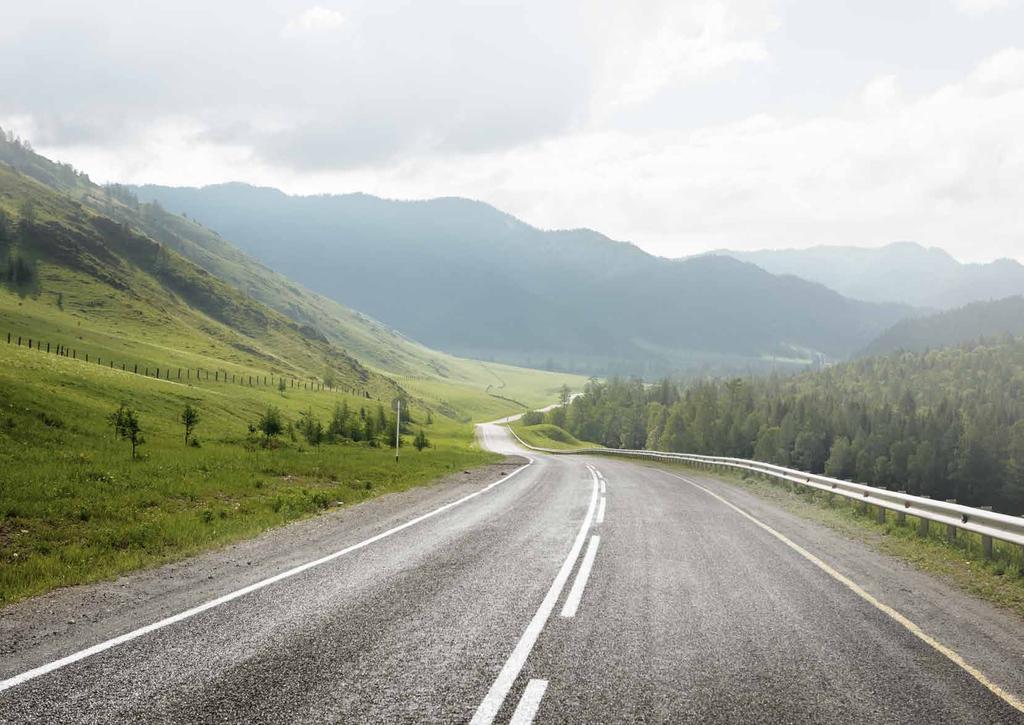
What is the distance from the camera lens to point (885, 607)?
28.6 feet

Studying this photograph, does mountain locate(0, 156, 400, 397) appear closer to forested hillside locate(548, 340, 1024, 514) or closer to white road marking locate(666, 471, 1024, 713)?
forested hillside locate(548, 340, 1024, 514)

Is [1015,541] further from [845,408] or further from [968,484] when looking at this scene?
[845,408]

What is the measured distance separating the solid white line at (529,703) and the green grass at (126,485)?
314 inches

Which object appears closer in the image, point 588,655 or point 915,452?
point 588,655

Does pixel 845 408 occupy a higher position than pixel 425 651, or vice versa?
pixel 845 408

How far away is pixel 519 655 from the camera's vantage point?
252 inches

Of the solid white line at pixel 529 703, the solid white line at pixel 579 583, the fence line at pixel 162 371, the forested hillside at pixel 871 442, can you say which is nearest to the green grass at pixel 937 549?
the solid white line at pixel 579 583

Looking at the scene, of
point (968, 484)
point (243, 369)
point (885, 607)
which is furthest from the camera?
point (968, 484)

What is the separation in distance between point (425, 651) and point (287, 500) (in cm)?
1326

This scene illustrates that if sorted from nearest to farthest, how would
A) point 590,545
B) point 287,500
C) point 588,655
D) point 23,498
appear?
point 588,655 → point 590,545 → point 23,498 → point 287,500

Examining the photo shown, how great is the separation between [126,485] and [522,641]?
51.3 ft

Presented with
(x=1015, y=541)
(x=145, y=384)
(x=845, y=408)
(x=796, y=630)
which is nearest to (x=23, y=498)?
(x=796, y=630)

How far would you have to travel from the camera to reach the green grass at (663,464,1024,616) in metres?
10.4

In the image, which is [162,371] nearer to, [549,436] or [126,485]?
[126,485]
